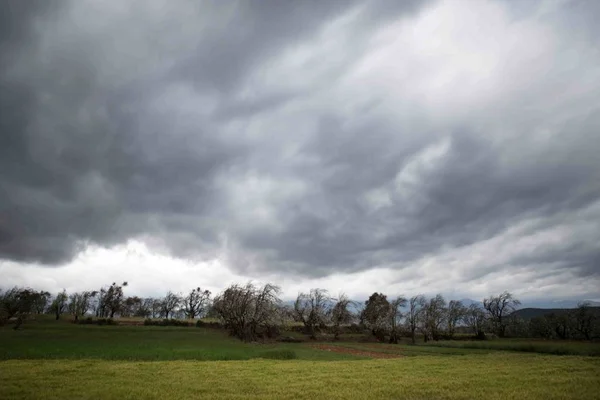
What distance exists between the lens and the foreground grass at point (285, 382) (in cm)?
2247

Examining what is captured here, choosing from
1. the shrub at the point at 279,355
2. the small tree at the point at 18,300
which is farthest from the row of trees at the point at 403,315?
the small tree at the point at 18,300

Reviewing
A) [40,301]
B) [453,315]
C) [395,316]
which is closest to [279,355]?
[395,316]

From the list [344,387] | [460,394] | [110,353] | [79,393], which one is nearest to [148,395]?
[79,393]

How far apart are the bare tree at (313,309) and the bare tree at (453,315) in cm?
3889

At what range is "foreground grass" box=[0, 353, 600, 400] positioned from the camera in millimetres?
22469

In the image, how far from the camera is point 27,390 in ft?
73.2

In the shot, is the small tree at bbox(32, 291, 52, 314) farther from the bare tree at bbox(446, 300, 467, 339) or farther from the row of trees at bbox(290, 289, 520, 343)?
the bare tree at bbox(446, 300, 467, 339)

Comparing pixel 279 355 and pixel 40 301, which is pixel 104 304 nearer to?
pixel 40 301

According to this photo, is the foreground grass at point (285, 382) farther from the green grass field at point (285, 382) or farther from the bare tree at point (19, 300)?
the bare tree at point (19, 300)

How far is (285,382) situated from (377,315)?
295 feet

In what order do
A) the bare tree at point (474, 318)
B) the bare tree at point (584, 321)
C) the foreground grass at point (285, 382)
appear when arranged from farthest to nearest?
the bare tree at point (474, 318) → the bare tree at point (584, 321) → the foreground grass at point (285, 382)

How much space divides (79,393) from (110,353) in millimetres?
26347

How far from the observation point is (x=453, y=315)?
118 metres

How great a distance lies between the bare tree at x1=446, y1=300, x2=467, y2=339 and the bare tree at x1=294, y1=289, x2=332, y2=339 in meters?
38.9
